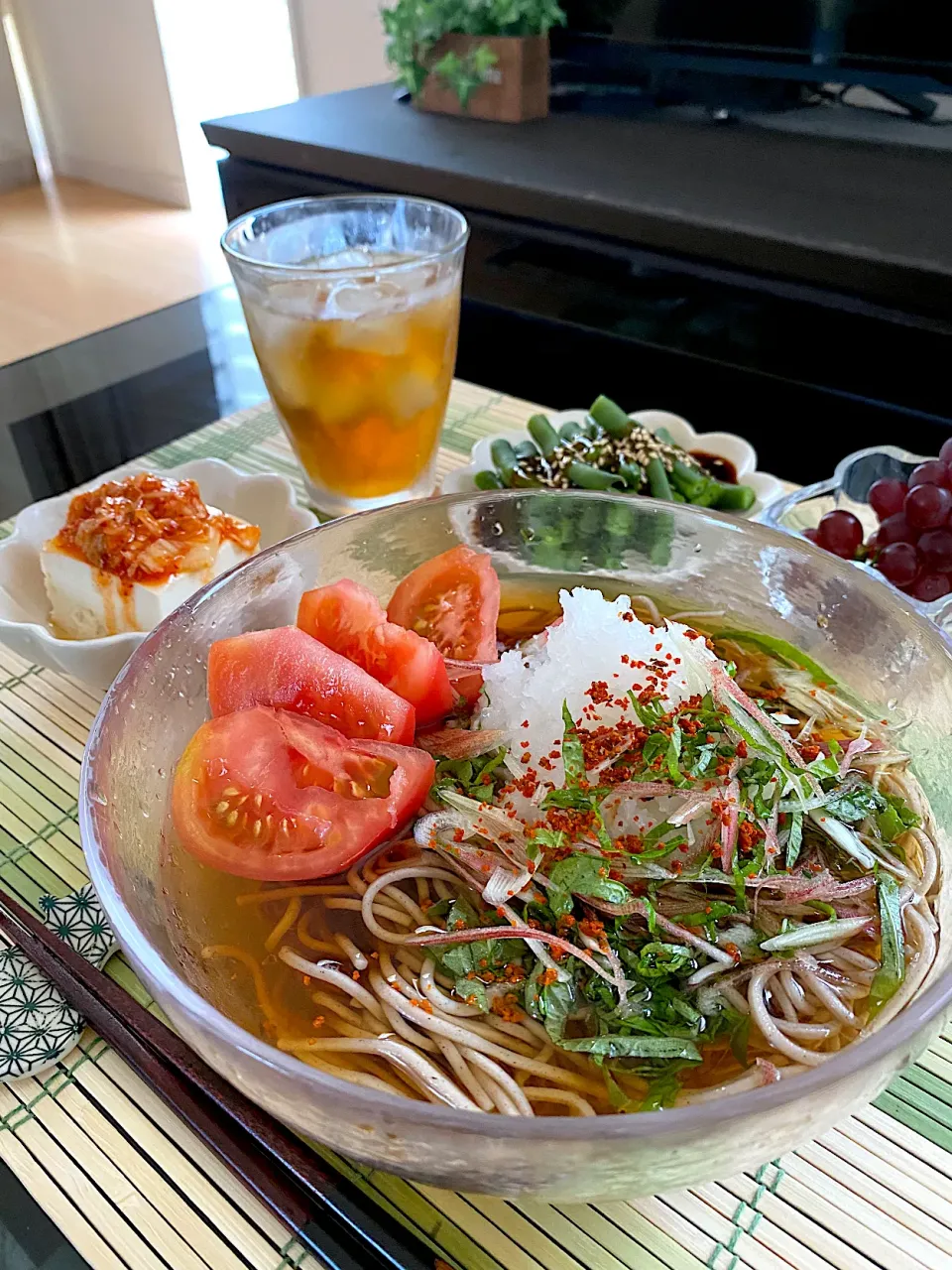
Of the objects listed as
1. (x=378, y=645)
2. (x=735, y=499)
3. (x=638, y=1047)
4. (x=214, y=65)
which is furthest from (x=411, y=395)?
(x=214, y=65)

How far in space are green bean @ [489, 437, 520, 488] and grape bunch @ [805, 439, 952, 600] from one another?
40 cm

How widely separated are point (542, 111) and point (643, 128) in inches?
11.6

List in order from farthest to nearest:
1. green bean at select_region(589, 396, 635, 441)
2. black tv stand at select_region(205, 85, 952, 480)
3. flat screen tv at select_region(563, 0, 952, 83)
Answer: flat screen tv at select_region(563, 0, 952, 83) → black tv stand at select_region(205, 85, 952, 480) → green bean at select_region(589, 396, 635, 441)

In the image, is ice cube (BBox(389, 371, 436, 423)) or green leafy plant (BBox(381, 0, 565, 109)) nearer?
ice cube (BBox(389, 371, 436, 423))

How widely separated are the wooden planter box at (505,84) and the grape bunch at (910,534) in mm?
1973

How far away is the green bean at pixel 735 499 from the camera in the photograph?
4.46 feet

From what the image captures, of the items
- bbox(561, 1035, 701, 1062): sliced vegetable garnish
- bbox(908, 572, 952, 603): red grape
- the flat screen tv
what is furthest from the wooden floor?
bbox(561, 1035, 701, 1062): sliced vegetable garnish

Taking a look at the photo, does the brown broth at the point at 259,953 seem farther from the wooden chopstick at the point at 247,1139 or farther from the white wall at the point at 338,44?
the white wall at the point at 338,44

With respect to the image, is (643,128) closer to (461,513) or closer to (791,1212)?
(461,513)

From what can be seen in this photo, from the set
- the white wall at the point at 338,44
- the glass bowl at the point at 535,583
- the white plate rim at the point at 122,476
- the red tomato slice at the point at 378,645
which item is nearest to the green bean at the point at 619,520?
the glass bowl at the point at 535,583

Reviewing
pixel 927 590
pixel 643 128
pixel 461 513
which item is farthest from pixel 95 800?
pixel 643 128

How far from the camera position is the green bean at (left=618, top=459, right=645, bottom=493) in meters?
1.34

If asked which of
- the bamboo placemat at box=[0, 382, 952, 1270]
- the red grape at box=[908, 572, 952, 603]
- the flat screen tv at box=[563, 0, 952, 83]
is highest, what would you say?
the flat screen tv at box=[563, 0, 952, 83]

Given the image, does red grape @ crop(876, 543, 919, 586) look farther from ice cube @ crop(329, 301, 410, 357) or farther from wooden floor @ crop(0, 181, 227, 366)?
wooden floor @ crop(0, 181, 227, 366)
